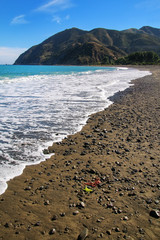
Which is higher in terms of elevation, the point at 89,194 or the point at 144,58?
the point at 144,58

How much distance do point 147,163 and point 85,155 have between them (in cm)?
176

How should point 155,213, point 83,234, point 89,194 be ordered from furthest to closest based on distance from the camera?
point 89,194 → point 155,213 → point 83,234

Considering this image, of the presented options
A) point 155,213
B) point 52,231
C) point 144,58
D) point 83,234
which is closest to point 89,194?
point 83,234

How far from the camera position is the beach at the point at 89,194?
2.96 m

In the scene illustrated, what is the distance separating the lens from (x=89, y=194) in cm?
377

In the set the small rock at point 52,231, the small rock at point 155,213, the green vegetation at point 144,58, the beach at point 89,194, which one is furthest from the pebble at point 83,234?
the green vegetation at point 144,58

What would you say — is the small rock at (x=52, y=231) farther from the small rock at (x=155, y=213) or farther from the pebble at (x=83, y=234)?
the small rock at (x=155, y=213)

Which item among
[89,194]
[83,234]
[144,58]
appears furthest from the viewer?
[144,58]

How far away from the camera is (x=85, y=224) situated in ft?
10.1

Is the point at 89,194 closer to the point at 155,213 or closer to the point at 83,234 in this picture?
the point at 83,234

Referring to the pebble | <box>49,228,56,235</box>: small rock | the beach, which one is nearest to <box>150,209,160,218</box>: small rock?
the beach

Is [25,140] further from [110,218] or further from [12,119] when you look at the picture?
[110,218]

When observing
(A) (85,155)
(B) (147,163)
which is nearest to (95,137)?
(A) (85,155)

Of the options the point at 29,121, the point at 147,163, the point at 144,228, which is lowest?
the point at 144,228
